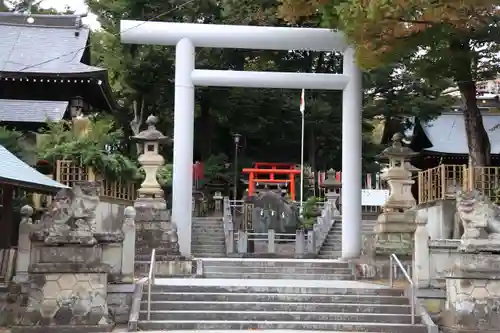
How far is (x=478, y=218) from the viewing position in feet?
33.3

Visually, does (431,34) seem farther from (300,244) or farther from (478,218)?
(300,244)

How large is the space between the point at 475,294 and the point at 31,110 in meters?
15.1

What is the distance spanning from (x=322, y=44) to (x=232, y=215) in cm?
955

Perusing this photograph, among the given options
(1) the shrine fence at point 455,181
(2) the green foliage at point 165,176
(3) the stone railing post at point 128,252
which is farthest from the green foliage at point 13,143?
(1) the shrine fence at point 455,181

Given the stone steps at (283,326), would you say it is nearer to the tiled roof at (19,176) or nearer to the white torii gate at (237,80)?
the tiled roof at (19,176)

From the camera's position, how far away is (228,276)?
1430cm

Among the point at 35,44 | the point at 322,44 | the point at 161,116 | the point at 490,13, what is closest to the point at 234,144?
the point at 161,116

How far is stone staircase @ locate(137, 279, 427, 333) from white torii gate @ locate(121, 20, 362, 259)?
376 cm

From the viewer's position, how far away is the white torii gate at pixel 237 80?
49.4ft

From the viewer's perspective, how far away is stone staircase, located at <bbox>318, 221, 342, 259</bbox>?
20125 millimetres

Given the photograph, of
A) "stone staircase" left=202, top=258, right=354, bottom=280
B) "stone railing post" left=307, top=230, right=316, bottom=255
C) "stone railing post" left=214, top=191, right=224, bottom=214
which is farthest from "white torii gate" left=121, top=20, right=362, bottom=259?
"stone railing post" left=214, top=191, right=224, bottom=214

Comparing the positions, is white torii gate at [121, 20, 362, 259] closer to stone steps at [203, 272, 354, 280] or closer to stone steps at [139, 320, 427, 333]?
stone steps at [203, 272, 354, 280]

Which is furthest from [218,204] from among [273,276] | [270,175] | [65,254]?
[65,254]

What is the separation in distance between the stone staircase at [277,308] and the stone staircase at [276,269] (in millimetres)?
2609
